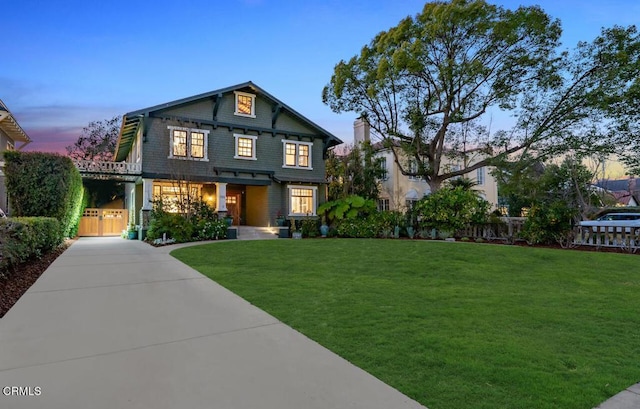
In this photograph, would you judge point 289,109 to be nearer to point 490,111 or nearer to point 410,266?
point 490,111

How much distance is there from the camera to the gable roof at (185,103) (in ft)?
53.6

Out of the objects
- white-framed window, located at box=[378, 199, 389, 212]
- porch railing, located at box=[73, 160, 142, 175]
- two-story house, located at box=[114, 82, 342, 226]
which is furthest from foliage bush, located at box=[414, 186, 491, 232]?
porch railing, located at box=[73, 160, 142, 175]

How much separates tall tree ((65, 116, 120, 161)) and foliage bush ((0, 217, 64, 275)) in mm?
27685

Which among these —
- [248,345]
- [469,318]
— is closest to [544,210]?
[469,318]

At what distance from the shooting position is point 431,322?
4.06 m

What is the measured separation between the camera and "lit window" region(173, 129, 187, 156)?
1722 cm

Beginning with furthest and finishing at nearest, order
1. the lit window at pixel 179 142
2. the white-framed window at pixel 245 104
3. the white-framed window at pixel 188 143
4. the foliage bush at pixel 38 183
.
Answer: the white-framed window at pixel 245 104
the lit window at pixel 179 142
the white-framed window at pixel 188 143
the foliage bush at pixel 38 183

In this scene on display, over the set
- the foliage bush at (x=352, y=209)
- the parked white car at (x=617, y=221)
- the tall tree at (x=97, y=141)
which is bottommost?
the parked white car at (x=617, y=221)

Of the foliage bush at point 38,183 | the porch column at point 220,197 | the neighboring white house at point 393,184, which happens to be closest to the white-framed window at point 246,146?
the porch column at point 220,197

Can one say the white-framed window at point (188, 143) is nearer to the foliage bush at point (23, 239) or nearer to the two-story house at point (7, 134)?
the foliage bush at point (23, 239)

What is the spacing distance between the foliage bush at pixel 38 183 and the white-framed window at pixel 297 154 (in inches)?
419

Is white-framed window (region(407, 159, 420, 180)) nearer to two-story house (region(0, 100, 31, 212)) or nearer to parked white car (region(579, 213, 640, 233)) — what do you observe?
parked white car (region(579, 213, 640, 233))

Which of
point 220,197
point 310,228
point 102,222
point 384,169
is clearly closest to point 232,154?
point 220,197

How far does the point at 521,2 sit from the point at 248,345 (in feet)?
67.9
